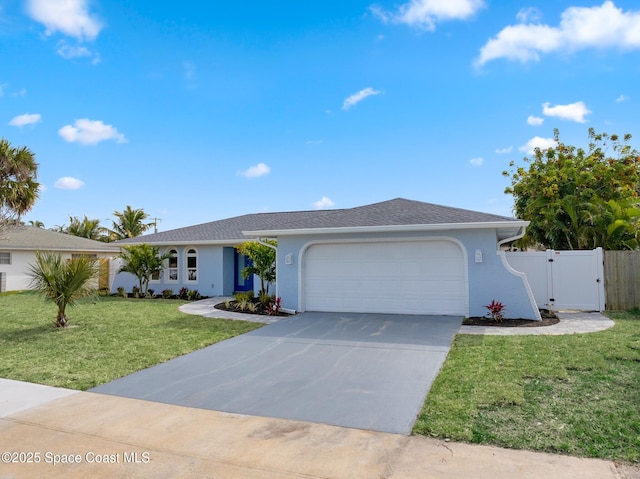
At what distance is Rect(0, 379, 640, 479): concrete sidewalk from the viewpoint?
3.40 metres

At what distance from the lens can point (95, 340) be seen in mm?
8922

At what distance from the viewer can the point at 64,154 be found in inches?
755

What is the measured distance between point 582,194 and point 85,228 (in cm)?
3960

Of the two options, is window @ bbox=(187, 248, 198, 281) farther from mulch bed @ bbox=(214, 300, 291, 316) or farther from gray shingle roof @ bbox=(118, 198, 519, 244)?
mulch bed @ bbox=(214, 300, 291, 316)

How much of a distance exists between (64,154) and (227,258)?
30.5 ft

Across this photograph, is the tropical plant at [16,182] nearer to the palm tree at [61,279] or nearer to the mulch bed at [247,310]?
the palm tree at [61,279]

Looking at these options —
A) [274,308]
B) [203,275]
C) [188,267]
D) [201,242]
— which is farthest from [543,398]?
[188,267]

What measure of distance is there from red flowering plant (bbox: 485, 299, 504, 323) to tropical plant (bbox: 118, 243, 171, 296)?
14158 millimetres

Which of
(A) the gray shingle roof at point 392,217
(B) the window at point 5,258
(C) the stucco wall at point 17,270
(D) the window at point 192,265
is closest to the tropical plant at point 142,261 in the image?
(D) the window at point 192,265

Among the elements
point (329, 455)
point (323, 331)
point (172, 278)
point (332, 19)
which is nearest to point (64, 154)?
point (172, 278)

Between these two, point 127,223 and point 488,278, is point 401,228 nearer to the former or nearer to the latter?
point 488,278

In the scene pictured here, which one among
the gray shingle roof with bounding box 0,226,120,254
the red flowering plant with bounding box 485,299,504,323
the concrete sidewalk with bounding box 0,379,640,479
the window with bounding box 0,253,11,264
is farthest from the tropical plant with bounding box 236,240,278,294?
the window with bounding box 0,253,11,264

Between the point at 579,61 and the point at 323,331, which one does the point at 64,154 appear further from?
the point at 579,61

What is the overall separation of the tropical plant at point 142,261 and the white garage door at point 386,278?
29.3 ft
